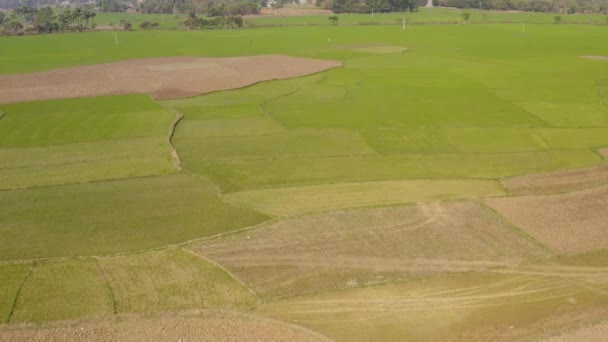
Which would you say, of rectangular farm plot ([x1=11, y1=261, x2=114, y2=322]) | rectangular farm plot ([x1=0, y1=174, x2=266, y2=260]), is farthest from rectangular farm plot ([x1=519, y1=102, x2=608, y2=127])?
rectangular farm plot ([x1=11, y1=261, x2=114, y2=322])

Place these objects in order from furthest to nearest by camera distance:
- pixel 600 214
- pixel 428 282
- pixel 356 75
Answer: pixel 356 75 → pixel 600 214 → pixel 428 282

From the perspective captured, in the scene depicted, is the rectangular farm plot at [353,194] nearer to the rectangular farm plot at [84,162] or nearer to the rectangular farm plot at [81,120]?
the rectangular farm plot at [84,162]

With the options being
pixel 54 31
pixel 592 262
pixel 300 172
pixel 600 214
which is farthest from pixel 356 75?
Answer: pixel 54 31

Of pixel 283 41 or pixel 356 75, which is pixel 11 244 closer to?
pixel 356 75

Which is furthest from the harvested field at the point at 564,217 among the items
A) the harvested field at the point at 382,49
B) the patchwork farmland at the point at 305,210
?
the harvested field at the point at 382,49

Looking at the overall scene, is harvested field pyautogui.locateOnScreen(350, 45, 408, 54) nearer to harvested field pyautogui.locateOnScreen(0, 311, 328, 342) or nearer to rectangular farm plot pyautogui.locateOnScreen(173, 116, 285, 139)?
rectangular farm plot pyautogui.locateOnScreen(173, 116, 285, 139)
